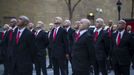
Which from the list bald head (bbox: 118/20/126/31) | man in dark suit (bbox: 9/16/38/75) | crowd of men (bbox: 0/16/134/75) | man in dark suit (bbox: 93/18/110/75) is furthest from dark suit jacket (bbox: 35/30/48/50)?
man in dark suit (bbox: 9/16/38/75)

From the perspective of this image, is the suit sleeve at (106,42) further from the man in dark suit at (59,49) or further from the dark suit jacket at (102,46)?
the man in dark suit at (59,49)

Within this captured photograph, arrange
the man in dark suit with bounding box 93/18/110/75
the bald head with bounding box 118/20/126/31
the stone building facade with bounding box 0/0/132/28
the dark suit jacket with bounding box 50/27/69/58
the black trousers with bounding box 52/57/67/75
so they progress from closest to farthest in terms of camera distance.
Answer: the bald head with bounding box 118/20/126/31 → the black trousers with bounding box 52/57/67/75 → the dark suit jacket with bounding box 50/27/69/58 → the man in dark suit with bounding box 93/18/110/75 → the stone building facade with bounding box 0/0/132/28

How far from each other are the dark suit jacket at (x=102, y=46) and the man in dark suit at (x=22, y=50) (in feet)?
12.1

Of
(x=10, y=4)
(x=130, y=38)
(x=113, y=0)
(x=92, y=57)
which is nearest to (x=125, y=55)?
(x=130, y=38)

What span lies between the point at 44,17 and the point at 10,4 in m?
3.35

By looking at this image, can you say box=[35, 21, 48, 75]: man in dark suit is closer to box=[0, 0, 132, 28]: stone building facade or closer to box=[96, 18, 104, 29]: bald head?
box=[96, 18, 104, 29]: bald head

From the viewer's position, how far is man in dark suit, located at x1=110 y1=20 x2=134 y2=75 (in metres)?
13.0

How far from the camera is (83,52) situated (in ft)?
38.0

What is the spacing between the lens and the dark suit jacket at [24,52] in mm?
11680

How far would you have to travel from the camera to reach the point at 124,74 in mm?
12945

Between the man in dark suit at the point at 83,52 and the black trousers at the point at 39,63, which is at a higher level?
the man in dark suit at the point at 83,52

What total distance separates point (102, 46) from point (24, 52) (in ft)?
13.5

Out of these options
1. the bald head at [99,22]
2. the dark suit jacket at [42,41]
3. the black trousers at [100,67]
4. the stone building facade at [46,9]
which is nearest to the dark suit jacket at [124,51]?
the black trousers at [100,67]

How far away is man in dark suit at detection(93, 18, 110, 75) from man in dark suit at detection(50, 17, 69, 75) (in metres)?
1.13
